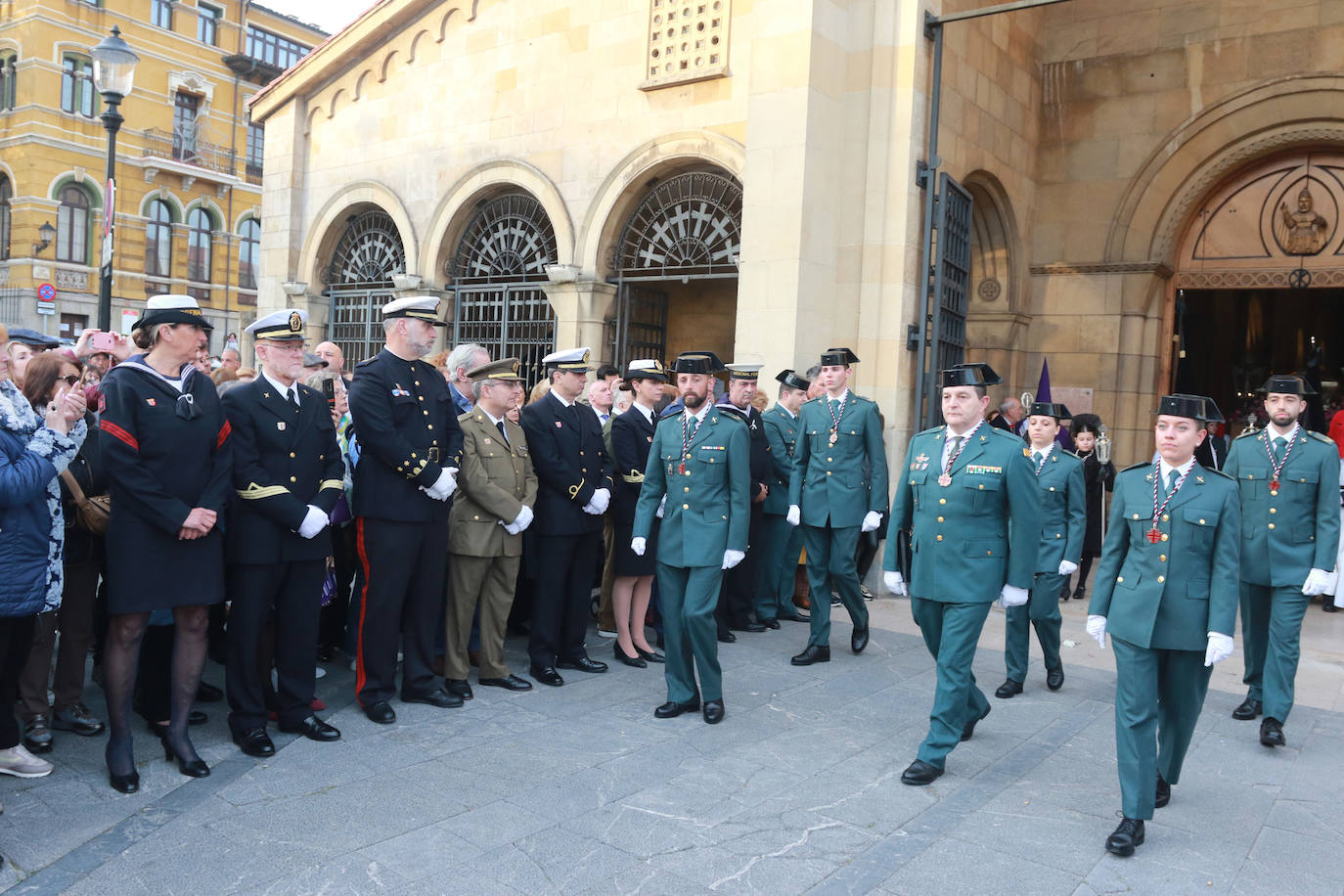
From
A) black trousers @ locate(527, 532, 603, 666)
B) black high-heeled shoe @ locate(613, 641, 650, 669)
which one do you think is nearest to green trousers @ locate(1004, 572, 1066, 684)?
black high-heeled shoe @ locate(613, 641, 650, 669)

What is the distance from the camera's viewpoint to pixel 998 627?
8.09 metres

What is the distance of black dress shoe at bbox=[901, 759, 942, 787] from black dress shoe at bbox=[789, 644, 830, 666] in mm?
2027

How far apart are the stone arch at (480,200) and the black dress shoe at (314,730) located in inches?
292

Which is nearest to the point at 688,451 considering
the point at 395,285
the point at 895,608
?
the point at 895,608

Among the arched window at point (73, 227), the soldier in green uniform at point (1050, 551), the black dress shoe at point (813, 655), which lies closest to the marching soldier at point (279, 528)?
the black dress shoe at point (813, 655)

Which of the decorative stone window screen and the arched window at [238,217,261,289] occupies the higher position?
the arched window at [238,217,261,289]

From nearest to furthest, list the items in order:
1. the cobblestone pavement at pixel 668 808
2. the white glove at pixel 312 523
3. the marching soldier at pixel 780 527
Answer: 1. the cobblestone pavement at pixel 668 808
2. the white glove at pixel 312 523
3. the marching soldier at pixel 780 527

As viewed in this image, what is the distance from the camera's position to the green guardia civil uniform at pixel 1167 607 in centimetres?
400

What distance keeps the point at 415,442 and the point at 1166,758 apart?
3.79m

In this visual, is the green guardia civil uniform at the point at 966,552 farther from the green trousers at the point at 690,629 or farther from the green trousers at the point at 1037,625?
the green trousers at the point at 1037,625

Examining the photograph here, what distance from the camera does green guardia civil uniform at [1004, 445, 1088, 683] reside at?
20.1ft

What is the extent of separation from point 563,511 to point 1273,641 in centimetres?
400

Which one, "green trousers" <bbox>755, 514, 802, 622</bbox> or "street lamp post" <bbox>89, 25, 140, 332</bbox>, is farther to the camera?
"street lamp post" <bbox>89, 25, 140, 332</bbox>

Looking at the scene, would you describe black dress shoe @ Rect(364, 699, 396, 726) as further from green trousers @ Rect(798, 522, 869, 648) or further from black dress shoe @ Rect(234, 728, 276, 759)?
green trousers @ Rect(798, 522, 869, 648)
